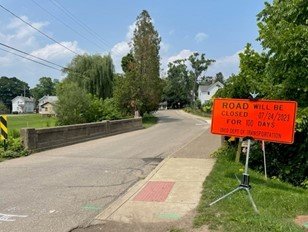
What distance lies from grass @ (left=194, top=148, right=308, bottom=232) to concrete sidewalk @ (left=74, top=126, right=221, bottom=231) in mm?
267

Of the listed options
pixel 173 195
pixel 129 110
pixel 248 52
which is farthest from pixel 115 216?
pixel 129 110

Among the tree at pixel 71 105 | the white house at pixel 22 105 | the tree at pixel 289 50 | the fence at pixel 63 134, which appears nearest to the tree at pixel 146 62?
the tree at pixel 71 105

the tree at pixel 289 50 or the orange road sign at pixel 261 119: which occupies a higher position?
the tree at pixel 289 50

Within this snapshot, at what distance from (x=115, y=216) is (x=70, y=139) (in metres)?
13.4

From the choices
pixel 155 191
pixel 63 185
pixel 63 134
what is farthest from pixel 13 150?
pixel 155 191

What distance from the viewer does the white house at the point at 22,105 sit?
153 metres

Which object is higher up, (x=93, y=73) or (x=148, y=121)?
(x=93, y=73)

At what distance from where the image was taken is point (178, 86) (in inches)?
4899

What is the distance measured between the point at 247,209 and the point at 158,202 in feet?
5.37

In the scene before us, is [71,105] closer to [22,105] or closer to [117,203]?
[117,203]

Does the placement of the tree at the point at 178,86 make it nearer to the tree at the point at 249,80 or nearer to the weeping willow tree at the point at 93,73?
the weeping willow tree at the point at 93,73

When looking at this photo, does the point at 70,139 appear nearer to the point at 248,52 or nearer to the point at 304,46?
the point at 248,52

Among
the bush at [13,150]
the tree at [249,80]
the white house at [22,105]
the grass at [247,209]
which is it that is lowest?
the white house at [22,105]

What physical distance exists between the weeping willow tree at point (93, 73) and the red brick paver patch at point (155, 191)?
1740 inches
